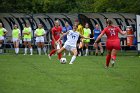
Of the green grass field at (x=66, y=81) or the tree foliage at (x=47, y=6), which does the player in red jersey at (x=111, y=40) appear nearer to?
the green grass field at (x=66, y=81)

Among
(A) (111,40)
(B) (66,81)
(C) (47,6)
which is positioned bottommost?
(B) (66,81)

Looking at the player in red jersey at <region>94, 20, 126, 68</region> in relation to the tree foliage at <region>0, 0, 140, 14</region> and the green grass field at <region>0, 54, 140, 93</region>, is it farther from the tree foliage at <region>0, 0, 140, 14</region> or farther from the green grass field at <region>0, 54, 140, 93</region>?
the tree foliage at <region>0, 0, 140, 14</region>

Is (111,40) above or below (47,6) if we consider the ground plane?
below

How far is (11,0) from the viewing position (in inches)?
2426

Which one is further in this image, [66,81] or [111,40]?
[111,40]

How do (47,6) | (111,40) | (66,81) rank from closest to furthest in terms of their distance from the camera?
(66,81) < (111,40) < (47,6)

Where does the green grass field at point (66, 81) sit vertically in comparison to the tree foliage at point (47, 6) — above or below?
below

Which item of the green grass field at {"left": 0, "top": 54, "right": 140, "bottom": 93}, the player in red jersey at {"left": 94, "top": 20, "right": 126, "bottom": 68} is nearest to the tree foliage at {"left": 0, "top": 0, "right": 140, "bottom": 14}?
the player in red jersey at {"left": 94, "top": 20, "right": 126, "bottom": 68}

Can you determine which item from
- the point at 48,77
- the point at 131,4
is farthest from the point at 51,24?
the point at 48,77

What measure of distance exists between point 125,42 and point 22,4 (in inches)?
891

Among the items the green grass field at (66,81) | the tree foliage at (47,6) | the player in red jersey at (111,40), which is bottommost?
the green grass field at (66,81)

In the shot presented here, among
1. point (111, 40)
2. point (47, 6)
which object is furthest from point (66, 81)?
point (47, 6)

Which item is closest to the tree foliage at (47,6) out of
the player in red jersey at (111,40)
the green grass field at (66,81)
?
the player in red jersey at (111,40)

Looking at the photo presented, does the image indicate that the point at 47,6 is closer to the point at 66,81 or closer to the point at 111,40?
the point at 111,40
